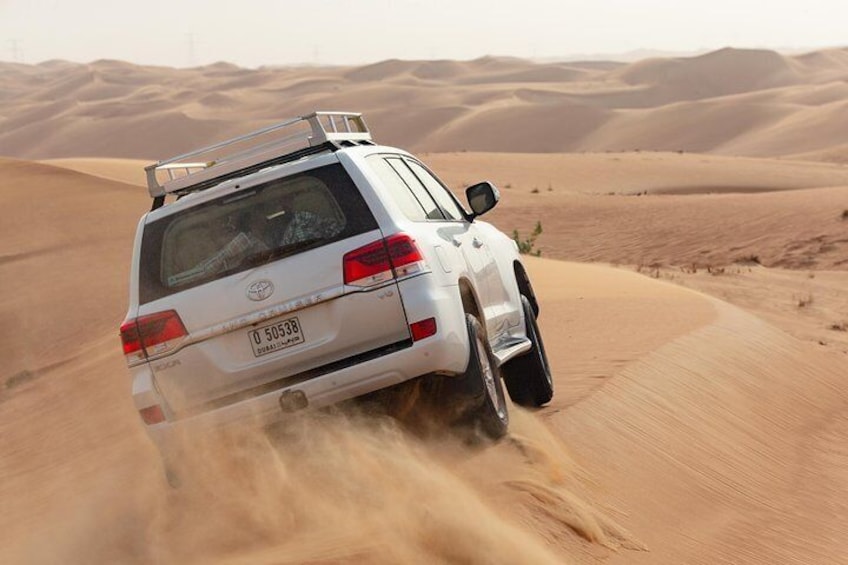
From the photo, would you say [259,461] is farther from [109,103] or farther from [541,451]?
[109,103]

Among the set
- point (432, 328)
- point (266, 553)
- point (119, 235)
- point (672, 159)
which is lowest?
point (672, 159)

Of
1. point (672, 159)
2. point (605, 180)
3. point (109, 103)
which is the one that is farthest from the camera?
point (109, 103)

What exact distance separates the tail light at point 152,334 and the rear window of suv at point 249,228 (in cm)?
12

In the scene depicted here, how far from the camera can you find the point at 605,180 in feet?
145

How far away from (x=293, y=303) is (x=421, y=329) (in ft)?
1.93

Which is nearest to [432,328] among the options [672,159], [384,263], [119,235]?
[384,263]

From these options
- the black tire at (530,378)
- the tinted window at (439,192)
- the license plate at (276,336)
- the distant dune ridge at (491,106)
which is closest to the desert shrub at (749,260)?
the black tire at (530,378)

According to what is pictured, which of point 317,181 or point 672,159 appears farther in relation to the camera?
point 672,159

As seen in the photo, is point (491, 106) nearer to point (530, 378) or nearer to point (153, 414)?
point (530, 378)

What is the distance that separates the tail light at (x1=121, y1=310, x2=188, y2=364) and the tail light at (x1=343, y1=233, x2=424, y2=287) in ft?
2.73

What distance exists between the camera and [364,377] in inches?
244

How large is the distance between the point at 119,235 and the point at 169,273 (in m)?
15.7

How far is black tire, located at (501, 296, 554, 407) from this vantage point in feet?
27.8

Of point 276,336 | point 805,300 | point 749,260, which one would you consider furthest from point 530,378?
point 749,260
